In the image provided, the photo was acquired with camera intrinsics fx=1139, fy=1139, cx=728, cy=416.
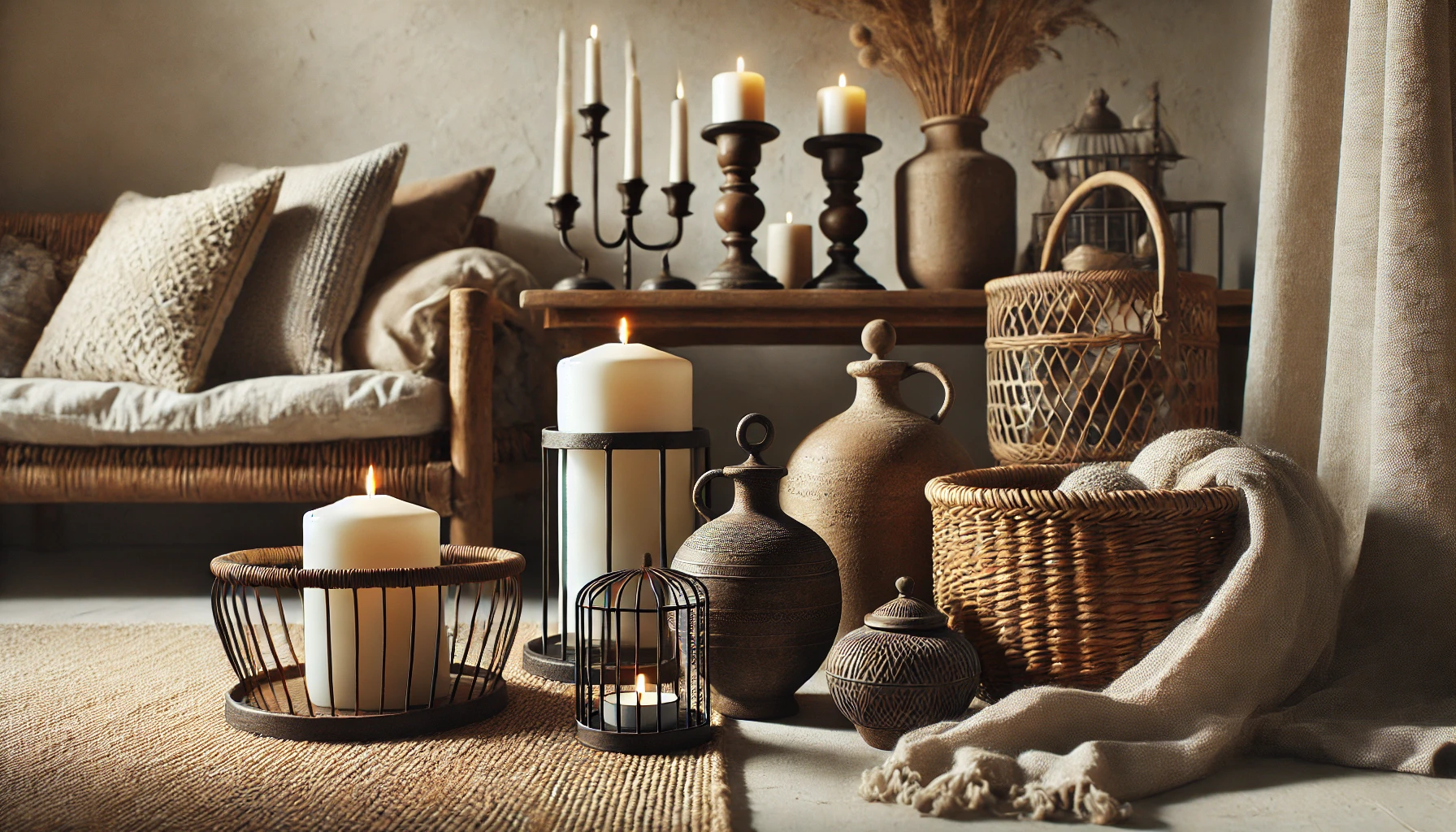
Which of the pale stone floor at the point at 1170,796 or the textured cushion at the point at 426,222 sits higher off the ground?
the textured cushion at the point at 426,222

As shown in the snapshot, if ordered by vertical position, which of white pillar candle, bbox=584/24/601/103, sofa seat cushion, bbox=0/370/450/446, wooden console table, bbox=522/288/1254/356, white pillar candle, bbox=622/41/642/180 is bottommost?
sofa seat cushion, bbox=0/370/450/446

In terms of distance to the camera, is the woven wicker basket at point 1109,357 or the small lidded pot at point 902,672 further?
the woven wicker basket at point 1109,357

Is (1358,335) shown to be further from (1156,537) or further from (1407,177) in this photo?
(1156,537)

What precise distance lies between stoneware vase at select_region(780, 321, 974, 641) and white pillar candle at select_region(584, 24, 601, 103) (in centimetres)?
99

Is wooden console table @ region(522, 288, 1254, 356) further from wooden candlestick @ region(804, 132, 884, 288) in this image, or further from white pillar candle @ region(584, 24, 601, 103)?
white pillar candle @ region(584, 24, 601, 103)

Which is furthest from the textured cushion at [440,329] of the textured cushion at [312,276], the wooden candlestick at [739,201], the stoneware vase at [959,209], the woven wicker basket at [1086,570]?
the woven wicker basket at [1086,570]

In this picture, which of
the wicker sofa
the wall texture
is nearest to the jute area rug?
the wicker sofa

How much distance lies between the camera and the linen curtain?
1203mm

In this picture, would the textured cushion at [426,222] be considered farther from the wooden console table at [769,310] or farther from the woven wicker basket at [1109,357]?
the woven wicker basket at [1109,357]

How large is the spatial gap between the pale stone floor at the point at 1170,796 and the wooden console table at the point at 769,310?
3.15 ft

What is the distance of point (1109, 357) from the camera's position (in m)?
1.71

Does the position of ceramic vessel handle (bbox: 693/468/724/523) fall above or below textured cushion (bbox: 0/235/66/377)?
below

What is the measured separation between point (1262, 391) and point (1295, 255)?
8.3 inches

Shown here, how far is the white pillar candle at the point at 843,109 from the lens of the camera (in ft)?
6.96
